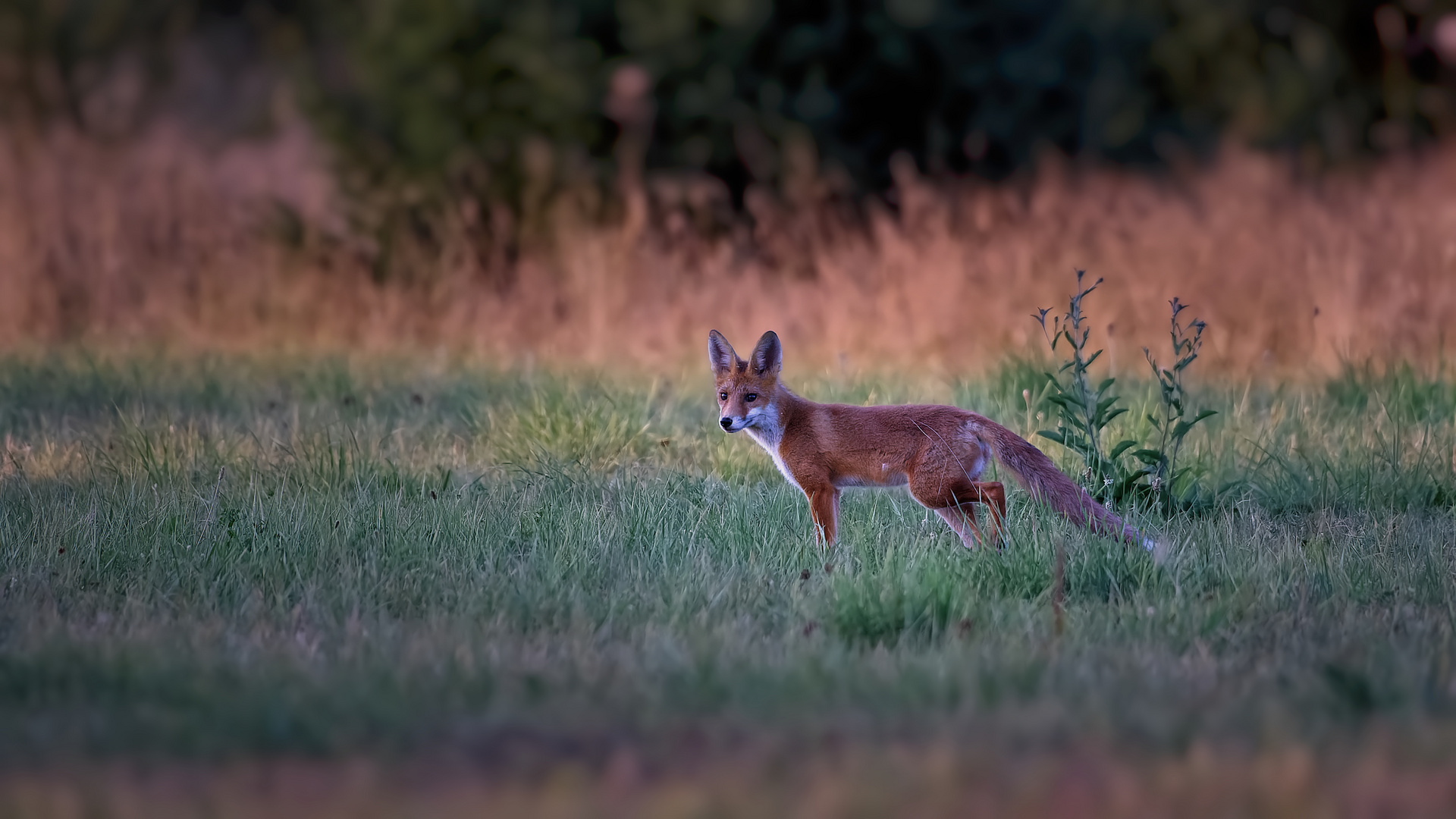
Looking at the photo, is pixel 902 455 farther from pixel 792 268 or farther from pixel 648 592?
pixel 792 268

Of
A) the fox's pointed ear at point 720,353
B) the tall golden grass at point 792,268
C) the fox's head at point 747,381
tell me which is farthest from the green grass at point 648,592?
the tall golden grass at point 792,268

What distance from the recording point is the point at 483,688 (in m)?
2.74

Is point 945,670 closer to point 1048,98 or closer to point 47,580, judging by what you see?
point 47,580

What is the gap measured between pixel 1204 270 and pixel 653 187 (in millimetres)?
4209

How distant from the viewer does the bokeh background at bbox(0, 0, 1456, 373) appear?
8.20 meters

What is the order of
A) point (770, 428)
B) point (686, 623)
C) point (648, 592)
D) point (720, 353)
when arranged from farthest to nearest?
point (720, 353) → point (770, 428) → point (648, 592) → point (686, 623)

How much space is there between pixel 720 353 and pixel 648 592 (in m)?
1.45

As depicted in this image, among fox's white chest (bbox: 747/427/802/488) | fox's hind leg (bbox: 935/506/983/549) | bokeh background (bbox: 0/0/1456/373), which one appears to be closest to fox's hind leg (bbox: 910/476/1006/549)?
fox's hind leg (bbox: 935/506/983/549)

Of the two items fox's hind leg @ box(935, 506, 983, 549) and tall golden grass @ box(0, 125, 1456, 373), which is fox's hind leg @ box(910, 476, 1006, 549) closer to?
fox's hind leg @ box(935, 506, 983, 549)

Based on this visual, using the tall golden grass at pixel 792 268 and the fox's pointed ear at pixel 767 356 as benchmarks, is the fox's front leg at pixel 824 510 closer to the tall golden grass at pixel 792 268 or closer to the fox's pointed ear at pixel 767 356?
the fox's pointed ear at pixel 767 356

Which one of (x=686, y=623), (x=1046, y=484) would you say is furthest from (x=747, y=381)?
(x=686, y=623)

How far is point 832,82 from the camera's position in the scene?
11320 millimetres

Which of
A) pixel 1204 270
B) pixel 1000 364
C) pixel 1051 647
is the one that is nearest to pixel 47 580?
pixel 1051 647

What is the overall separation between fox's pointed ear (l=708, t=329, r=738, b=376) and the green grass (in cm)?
49
